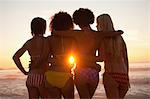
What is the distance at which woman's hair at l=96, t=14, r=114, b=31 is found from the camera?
2.27m

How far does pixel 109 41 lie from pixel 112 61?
126mm

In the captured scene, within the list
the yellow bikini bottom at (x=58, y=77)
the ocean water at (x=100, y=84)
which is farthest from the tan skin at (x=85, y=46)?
the ocean water at (x=100, y=84)

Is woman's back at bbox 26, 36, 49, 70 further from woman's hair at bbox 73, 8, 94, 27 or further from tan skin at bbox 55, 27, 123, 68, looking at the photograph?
woman's hair at bbox 73, 8, 94, 27

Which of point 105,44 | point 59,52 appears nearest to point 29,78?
point 59,52

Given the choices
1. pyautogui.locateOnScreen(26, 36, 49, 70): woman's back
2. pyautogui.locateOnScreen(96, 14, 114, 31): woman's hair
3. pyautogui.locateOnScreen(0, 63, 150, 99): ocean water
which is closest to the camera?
pyautogui.locateOnScreen(96, 14, 114, 31): woman's hair

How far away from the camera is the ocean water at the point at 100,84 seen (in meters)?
4.53

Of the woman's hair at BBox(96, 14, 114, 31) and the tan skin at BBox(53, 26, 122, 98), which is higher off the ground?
the woman's hair at BBox(96, 14, 114, 31)

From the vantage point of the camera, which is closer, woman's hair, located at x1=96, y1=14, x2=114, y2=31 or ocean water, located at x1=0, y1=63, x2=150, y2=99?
woman's hair, located at x1=96, y1=14, x2=114, y2=31

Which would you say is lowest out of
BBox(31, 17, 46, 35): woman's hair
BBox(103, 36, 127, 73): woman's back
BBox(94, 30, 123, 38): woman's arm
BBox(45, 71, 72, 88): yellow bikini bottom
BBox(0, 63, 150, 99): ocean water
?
BBox(0, 63, 150, 99): ocean water

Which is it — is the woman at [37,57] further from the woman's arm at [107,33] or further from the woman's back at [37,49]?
the woman's arm at [107,33]

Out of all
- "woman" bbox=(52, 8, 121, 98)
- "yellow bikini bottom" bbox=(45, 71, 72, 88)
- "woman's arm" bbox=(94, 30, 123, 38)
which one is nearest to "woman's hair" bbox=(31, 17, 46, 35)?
"woman" bbox=(52, 8, 121, 98)

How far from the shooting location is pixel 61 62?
2.34m

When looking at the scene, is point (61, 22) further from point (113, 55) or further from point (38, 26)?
point (113, 55)

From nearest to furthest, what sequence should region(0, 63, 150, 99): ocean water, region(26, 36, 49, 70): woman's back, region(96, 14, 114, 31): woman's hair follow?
region(96, 14, 114, 31): woman's hair, region(26, 36, 49, 70): woman's back, region(0, 63, 150, 99): ocean water
